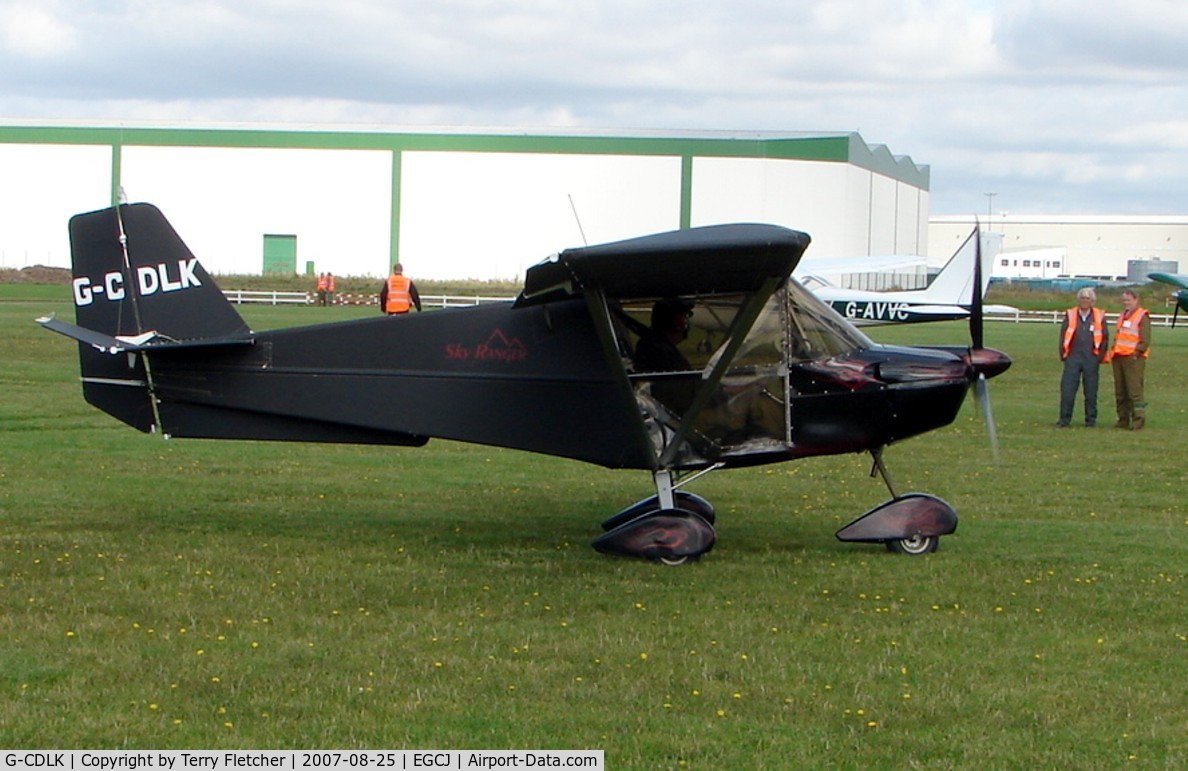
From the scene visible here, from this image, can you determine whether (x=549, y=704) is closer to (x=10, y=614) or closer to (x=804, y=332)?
(x=10, y=614)

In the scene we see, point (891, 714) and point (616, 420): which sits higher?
point (616, 420)

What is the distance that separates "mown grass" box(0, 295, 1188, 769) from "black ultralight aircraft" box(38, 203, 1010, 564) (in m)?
0.79

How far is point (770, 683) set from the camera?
21.8ft

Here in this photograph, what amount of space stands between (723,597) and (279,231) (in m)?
65.6

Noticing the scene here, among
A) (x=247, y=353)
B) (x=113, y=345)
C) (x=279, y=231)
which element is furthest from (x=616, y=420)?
(x=279, y=231)

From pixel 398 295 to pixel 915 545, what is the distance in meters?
18.1

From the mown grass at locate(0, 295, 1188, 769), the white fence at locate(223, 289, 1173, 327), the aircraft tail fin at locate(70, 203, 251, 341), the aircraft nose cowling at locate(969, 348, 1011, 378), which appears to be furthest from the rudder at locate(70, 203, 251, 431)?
the white fence at locate(223, 289, 1173, 327)

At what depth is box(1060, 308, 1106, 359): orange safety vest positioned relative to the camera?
19.3 metres

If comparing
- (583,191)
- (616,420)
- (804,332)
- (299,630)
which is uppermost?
(583,191)

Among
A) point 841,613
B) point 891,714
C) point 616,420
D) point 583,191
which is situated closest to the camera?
point 891,714

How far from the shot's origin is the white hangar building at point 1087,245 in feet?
396

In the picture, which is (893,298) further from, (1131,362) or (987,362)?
(987,362)

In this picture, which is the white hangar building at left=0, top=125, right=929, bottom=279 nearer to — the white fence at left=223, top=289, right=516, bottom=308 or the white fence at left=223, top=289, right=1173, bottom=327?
the white fence at left=223, top=289, right=516, bottom=308

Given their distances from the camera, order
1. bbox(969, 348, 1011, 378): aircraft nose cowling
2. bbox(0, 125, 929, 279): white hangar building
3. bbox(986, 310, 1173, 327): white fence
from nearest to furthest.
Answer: bbox(969, 348, 1011, 378): aircraft nose cowling → bbox(986, 310, 1173, 327): white fence → bbox(0, 125, 929, 279): white hangar building
